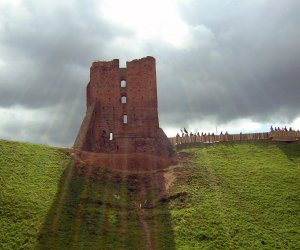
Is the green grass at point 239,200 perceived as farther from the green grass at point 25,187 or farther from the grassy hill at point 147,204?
the green grass at point 25,187

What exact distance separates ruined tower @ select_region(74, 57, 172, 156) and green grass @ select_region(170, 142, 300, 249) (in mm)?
5143

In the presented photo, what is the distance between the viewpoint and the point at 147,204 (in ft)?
84.9

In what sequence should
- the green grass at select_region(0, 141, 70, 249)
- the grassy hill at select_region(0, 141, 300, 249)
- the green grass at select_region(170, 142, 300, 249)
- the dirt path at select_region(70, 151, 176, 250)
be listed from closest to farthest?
the green grass at select_region(0, 141, 70, 249) < the grassy hill at select_region(0, 141, 300, 249) < the green grass at select_region(170, 142, 300, 249) < the dirt path at select_region(70, 151, 176, 250)

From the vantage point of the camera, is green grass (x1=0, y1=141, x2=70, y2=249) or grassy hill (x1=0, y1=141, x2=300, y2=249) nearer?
green grass (x1=0, y1=141, x2=70, y2=249)

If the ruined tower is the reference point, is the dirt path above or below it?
below

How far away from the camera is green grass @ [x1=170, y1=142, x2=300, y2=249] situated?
21.8 metres

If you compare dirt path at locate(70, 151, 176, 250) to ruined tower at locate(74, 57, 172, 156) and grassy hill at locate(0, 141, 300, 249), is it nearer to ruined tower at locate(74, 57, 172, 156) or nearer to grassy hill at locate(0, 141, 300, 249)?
grassy hill at locate(0, 141, 300, 249)

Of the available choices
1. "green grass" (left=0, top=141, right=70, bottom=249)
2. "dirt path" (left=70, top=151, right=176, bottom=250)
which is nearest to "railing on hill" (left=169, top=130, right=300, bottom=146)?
"dirt path" (left=70, top=151, right=176, bottom=250)

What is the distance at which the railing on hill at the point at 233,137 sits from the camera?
38812mm

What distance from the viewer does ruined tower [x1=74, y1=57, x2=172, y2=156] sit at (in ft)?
125

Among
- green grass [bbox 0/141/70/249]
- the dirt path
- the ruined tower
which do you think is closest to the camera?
green grass [bbox 0/141/70/249]

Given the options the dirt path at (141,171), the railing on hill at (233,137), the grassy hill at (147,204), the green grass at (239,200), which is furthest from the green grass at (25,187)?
the railing on hill at (233,137)

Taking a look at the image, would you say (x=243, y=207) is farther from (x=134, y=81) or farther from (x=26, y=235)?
(x=134, y=81)

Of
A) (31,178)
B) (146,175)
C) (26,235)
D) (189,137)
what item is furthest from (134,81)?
(26,235)
